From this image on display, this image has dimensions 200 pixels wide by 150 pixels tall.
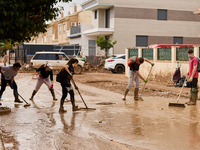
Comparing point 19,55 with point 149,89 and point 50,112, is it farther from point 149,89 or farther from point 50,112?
point 50,112

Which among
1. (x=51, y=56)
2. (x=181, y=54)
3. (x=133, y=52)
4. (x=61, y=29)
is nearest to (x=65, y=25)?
(x=61, y=29)

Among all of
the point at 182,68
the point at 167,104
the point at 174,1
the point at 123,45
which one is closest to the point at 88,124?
the point at 167,104

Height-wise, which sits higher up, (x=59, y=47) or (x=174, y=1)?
(x=174, y=1)

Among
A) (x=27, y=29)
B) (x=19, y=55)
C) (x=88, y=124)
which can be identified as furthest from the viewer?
(x=19, y=55)

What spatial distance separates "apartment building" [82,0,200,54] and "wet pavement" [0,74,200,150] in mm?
26088

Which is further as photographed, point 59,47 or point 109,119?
point 59,47

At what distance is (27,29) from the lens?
9.25 meters

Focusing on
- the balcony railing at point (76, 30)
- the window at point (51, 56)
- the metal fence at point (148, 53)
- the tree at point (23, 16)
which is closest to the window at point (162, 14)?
the balcony railing at point (76, 30)

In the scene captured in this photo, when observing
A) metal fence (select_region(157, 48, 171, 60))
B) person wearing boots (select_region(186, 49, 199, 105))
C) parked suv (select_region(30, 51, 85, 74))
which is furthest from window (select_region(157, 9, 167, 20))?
person wearing boots (select_region(186, 49, 199, 105))

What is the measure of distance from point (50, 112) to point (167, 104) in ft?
13.2

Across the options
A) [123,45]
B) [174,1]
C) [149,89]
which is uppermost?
[174,1]

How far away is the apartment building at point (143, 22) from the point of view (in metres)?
36.5

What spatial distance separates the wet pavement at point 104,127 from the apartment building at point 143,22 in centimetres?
2609

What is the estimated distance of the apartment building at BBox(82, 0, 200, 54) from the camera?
36.5m
